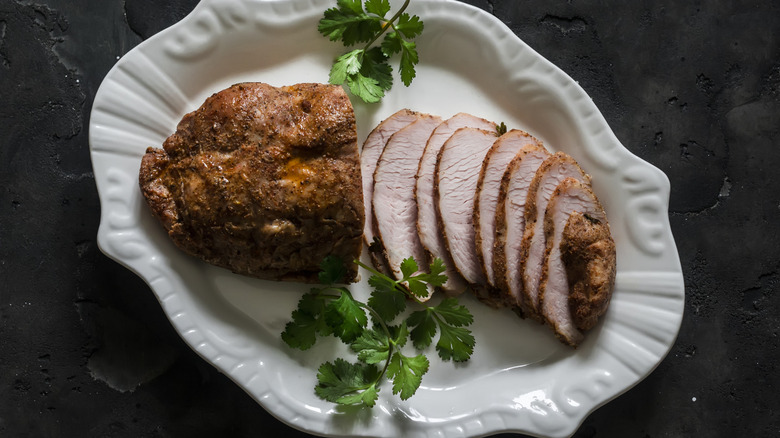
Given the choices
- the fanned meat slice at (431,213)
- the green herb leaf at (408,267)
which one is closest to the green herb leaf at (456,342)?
the fanned meat slice at (431,213)

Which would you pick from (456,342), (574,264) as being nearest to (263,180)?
(456,342)

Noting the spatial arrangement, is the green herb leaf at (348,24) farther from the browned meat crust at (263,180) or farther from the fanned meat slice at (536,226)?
the fanned meat slice at (536,226)

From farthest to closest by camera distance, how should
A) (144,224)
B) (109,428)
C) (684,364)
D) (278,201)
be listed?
(684,364) → (109,428) → (144,224) → (278,201)

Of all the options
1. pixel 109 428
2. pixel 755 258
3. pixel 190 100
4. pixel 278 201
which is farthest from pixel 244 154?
pixel 755 258

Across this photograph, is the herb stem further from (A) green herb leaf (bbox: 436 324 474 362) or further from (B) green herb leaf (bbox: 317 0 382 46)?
(A) green herb leaf (bbox: 436 324 474 362)

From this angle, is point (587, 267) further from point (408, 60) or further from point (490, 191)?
point (408, 60)

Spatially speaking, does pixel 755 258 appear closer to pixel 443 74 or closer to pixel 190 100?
pixel 443 74
